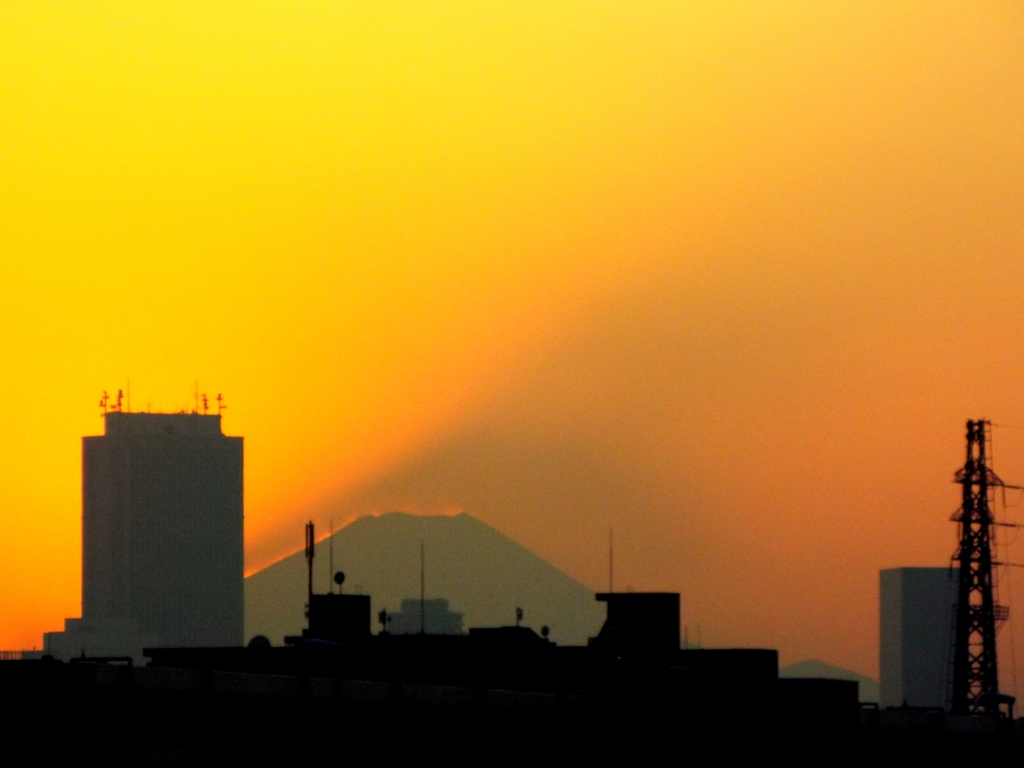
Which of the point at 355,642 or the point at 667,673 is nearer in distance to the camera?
the point at 667,673

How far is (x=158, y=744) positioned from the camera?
64125mm

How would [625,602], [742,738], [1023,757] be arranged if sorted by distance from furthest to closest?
[625,602] < [1023,757] < [742,738]

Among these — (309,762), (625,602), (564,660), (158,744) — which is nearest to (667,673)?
(309,762)

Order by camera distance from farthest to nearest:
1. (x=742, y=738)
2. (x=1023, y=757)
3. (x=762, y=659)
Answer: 1. (x=762, y=659)
2. (x=1023, y=757)
3. (x=742, y=738)

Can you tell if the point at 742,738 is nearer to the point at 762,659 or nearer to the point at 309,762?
the point at 309,762

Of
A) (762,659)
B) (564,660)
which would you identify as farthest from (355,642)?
(762,659)

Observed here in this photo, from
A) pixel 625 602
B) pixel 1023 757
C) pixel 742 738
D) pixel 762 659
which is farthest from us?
pixel 625 602

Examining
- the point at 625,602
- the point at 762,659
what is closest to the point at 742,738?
the point at 762,659

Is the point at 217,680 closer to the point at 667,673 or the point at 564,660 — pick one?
the point at 667,673

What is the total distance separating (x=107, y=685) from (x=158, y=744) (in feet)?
7.03

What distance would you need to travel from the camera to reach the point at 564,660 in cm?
9619

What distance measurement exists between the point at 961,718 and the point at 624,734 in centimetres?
1872

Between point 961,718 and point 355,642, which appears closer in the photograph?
point 961,718

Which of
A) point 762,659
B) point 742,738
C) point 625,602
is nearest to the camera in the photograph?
point 742,738
